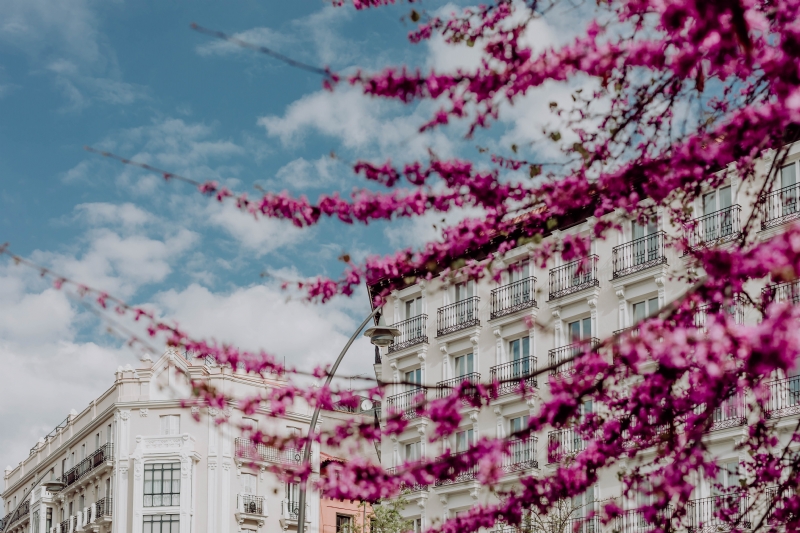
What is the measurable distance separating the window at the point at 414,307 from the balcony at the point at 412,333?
328mm

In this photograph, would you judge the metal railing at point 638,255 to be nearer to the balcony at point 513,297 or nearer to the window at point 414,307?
the balcony at point 513,297

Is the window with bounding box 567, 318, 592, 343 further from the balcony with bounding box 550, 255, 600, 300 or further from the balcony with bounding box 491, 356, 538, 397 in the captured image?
the balcony with bounding box 491, 356, 538, 397

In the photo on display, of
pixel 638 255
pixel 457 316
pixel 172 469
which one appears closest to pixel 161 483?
pixel 172 469

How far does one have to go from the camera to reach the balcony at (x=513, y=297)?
39750 millimetres

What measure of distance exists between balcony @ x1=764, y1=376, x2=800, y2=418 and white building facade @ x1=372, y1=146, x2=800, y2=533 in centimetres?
4

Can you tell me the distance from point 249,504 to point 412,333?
2250 cm

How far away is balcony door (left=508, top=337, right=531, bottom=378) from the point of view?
39.1 meters

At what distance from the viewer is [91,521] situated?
63.7 m

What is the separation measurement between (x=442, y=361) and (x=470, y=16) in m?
32.8

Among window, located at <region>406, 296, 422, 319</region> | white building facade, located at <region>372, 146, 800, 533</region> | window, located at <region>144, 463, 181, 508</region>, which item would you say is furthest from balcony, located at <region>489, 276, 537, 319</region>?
window, located at <region>144, 463, 181, 508</region>

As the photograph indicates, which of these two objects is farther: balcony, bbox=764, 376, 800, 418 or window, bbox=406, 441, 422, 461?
window, bbox=406, 441, 422, 461

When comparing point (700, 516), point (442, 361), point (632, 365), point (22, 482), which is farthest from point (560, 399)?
point (22, 482)

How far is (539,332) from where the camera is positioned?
3275 centimetres

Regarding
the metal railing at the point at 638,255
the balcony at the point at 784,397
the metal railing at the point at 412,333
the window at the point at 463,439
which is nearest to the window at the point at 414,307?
the metal railing at the point at 412,333
